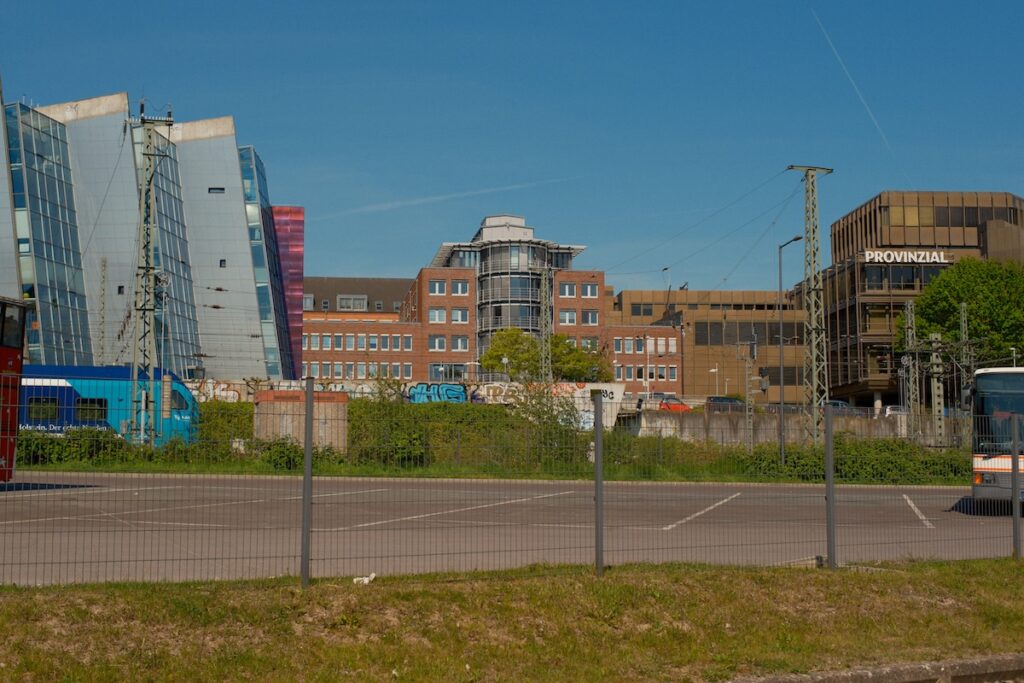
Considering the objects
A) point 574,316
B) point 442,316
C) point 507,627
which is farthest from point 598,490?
point 442,316

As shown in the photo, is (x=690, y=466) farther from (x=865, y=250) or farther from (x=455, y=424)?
(x=865, y=250)

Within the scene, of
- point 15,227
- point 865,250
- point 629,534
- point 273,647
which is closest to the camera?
point 273,647

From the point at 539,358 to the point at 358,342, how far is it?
3730 cm

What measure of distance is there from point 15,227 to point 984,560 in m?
61.0

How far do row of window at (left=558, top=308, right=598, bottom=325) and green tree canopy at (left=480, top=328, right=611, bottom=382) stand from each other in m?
17.2

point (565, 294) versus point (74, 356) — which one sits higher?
point (565, 294)

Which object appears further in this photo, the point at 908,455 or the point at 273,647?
the point at 908,455

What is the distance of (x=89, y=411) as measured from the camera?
1123 cm

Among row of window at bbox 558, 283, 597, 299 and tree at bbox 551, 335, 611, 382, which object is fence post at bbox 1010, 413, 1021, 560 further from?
row of window at bbox 558, 283, 597, 299

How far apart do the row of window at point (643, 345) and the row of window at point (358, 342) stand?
22589mm

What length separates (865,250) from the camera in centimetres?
10438

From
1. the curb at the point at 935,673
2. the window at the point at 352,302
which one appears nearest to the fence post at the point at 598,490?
the curb at the point at 935,673

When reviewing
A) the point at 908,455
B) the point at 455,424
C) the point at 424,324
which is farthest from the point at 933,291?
the point at 455,424

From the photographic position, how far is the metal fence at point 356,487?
10.6 m
